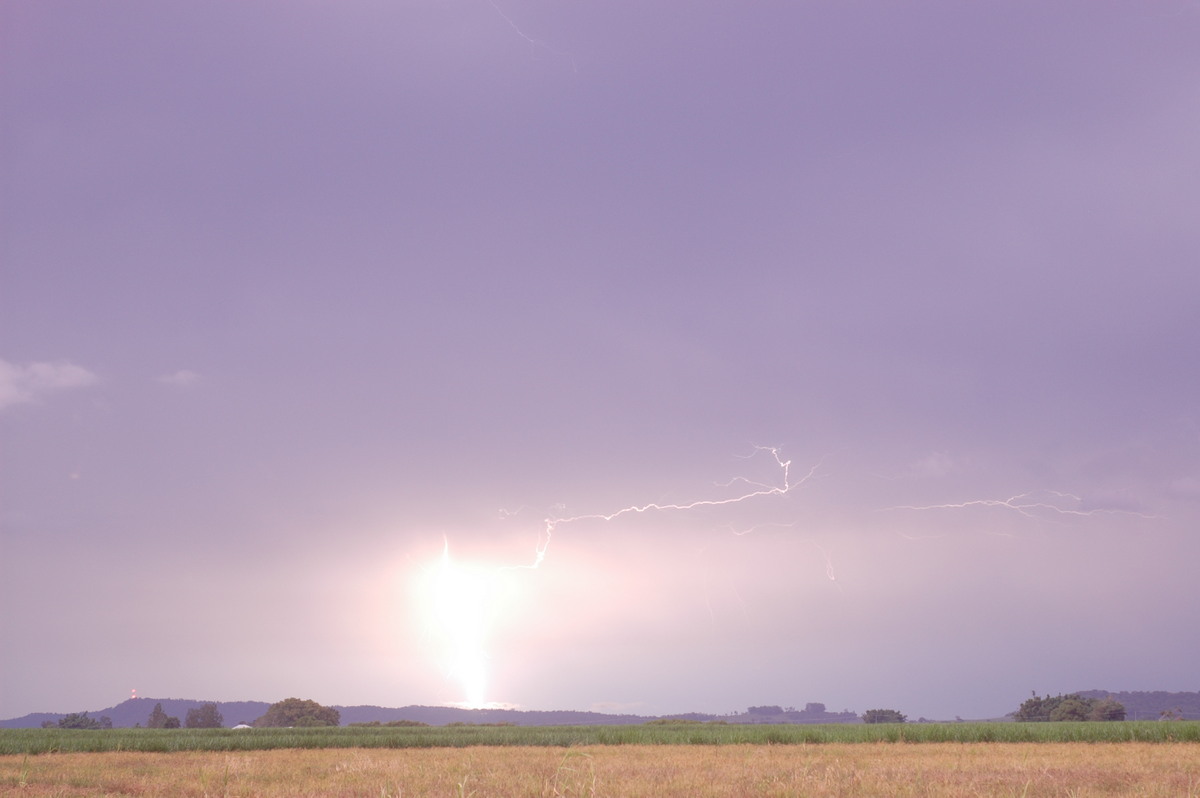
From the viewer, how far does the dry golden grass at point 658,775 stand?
11.4 meters

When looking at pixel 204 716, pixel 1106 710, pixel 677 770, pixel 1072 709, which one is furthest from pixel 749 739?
pixel 204 716

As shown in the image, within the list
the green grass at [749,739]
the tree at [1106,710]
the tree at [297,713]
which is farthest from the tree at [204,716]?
the tree at [1106,710]

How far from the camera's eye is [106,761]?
21016 millimetres

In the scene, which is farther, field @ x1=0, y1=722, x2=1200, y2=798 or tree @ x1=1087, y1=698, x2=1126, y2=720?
tree @ x1=1087, y1=698, x2=1126, y2=720

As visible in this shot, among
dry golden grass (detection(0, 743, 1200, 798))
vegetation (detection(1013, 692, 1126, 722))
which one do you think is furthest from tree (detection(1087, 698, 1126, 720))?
dry golden grass (detection(0, 743, 1200, 798))

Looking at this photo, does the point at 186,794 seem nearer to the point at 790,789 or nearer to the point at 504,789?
the point at 504,789

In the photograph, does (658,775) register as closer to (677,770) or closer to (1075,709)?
(677,770)

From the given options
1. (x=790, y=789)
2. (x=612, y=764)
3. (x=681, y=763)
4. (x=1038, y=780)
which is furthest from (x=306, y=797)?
(x=1038, y=780)

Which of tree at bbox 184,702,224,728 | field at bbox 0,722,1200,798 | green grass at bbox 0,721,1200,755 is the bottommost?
tree at bbox 184,702,224,728

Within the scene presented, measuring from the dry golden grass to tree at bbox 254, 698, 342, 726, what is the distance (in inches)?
3920

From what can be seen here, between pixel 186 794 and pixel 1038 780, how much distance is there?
43.3 feet

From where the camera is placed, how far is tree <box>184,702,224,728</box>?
144 m

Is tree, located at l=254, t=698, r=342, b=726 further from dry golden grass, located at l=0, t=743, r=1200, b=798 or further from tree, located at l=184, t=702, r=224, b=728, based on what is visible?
dry golden grass, located at l=0, t=743, r=1200, b=798

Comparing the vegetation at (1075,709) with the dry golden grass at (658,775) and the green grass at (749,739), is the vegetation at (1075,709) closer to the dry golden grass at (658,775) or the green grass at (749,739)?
the green grass at (749,739)
